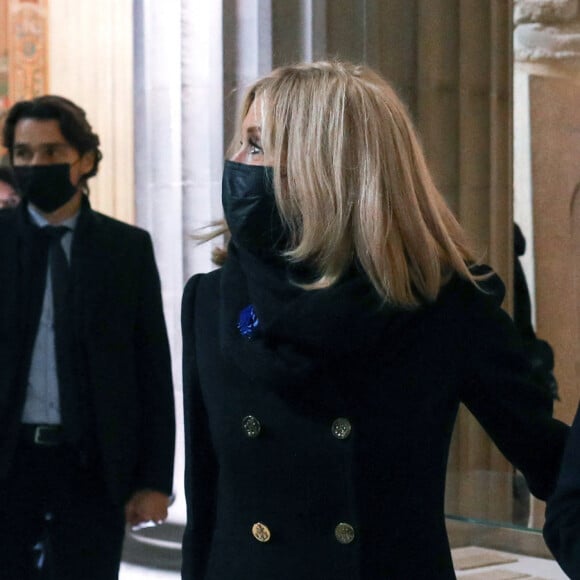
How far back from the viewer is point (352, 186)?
2.21 m

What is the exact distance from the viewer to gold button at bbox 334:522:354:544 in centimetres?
217

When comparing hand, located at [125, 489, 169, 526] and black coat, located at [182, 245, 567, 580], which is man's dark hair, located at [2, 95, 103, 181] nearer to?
hand, located at [125, 489, 169, 526]

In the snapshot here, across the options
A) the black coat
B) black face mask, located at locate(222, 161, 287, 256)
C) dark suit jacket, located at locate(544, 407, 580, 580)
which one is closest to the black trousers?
the black coat

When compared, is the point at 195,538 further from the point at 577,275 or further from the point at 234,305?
the point at 577,275

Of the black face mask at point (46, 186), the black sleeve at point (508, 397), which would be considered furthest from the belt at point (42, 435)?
the black sleeve at point (508, 397)

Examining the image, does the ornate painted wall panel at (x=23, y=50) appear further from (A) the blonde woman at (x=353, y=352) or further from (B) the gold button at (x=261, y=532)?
(B) the gold button at (x=261, y=532)

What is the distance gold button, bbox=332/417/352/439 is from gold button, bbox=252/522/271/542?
0.20 m

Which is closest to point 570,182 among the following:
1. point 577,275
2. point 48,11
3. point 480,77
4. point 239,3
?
point 577,275

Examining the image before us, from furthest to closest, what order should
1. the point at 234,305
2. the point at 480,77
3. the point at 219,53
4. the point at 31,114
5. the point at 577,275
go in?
the point at 577,275, the point at 480,77, the point at 219,53, the point at 31,114, the point at 234,305

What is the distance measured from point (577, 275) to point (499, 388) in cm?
459

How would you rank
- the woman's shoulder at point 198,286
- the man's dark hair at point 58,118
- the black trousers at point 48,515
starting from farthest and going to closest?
1. the man's dark hair at point 58,118
2. the black trousers at point 48,515
3. the woman's shoulder at point 198,286

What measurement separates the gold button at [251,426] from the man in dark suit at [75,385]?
4.05 ft

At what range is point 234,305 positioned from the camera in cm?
233

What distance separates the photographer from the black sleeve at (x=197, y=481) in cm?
235
